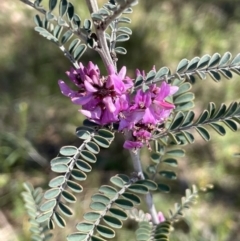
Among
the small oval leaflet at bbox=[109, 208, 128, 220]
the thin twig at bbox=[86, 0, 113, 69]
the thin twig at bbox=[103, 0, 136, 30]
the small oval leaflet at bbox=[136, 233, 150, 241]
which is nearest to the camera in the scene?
the thin twig at bbox=[103, 0, 136, 30]

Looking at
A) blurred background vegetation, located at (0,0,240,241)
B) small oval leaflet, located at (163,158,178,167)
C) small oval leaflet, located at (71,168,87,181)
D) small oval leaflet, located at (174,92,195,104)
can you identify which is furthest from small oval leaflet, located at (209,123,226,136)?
blurred background vegetation, located at (0,0,240,241)

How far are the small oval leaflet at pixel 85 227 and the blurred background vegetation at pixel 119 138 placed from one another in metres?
0.93

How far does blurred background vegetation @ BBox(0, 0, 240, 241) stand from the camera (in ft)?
6.87

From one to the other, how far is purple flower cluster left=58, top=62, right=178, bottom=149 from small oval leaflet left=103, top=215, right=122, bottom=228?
0.19 meters

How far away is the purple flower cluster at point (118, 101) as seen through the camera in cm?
83

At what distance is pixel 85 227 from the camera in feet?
2.88

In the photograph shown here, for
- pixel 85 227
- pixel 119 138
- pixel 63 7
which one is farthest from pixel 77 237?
pixel 119 138

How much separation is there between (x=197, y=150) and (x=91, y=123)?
4.75 ft

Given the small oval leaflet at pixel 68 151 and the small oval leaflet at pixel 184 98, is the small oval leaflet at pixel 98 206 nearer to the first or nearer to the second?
the small oval leaflet at pixel 68 151

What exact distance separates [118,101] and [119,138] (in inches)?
57.8

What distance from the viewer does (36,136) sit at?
2400 millimetres

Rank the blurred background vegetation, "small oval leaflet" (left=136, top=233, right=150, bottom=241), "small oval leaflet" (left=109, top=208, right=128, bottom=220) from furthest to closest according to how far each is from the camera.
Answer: the blurred background vegetation, "small oval leaflet" (left=136, top=233, right=150, bottom=241), "small oval leaflet" (left=109, top=208, right=128, bottom=220)

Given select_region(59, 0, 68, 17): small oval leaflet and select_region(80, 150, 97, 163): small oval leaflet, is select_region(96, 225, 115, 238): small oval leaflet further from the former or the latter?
select_region(59, 0, 68, 17): small oval leaflet

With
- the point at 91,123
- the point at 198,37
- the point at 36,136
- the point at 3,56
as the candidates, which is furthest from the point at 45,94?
the point at 91,123
